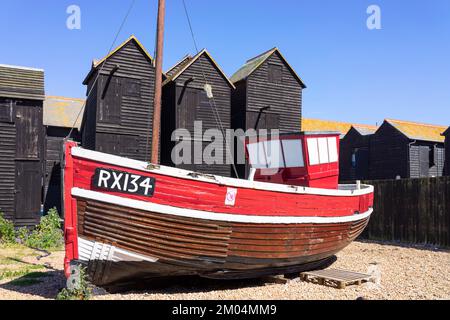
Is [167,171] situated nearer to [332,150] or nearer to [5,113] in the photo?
[332,150]

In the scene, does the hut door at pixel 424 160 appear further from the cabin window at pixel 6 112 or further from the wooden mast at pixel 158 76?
the cabin window at pixel 6 112

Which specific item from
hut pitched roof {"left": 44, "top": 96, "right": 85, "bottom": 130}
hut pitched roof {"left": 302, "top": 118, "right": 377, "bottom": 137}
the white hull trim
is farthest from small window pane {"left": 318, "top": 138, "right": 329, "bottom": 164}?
hut pitched roof {"left": 302, "top": 118, "right": 377, "bottom": 137}

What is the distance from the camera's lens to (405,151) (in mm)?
32125

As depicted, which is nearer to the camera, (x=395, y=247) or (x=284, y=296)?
(x=284, y=296)

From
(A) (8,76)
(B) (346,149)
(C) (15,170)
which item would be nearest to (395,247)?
(C) (15,170)

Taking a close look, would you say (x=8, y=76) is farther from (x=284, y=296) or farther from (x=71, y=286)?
(x=284, y=296)

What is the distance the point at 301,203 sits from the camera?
30.3 ft

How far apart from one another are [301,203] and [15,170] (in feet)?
47.5

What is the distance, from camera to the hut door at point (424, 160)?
106 ft

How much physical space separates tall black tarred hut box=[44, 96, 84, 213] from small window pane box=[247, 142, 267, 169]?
16326 mm

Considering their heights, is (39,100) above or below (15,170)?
above

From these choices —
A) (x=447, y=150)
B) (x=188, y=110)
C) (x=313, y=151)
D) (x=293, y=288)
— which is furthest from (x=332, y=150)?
(x=447, y=150)

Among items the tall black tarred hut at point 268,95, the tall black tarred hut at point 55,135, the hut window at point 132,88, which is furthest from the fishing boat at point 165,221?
the tall black tarred hut at point 55,135

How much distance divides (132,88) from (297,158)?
13128 mm
